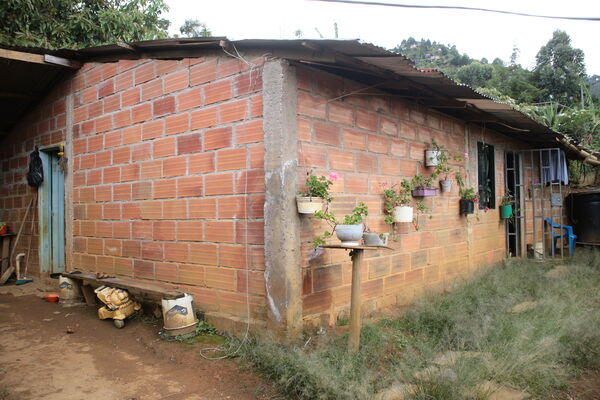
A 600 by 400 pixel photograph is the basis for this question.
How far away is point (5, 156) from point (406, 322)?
713 cm

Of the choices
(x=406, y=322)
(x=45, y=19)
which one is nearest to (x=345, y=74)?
(x=406, y=322)

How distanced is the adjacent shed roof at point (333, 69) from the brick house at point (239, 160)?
0.9 inches

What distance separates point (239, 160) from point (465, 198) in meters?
3.83


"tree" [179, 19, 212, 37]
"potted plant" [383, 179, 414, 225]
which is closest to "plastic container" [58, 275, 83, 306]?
"potted plant" [383, 179, 414, 225]

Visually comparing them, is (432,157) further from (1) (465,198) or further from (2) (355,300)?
(2) (355,300)

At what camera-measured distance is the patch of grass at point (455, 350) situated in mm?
2670

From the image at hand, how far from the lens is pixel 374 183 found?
450 cm

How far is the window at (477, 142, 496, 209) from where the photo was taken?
23.5 feet

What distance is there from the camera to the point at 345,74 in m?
4.10

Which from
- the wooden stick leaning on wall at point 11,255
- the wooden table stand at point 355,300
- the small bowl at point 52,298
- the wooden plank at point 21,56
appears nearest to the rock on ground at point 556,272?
the wooden table stand at point 355,300

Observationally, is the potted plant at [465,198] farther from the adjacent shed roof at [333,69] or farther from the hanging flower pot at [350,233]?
the hanging flower pot at [350,233]

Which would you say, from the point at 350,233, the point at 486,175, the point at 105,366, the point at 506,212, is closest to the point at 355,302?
the point at 350,233

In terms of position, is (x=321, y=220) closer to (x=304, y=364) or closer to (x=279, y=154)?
(x=279, y=154)

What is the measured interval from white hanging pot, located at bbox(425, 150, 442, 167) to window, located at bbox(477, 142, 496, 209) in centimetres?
212
